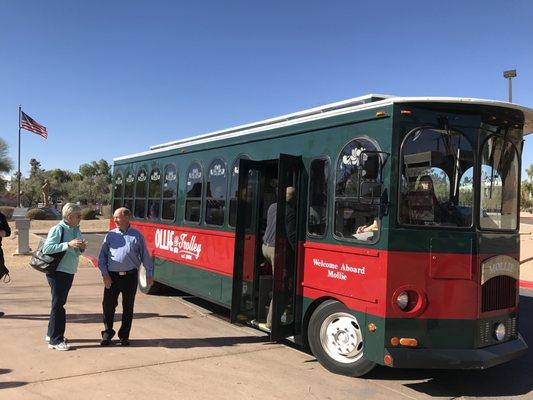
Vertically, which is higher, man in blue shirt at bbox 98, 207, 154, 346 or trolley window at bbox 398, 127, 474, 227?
trolley window at bbox 398, 127, 474, 227

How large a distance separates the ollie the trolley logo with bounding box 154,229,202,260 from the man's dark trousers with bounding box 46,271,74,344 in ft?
8.28

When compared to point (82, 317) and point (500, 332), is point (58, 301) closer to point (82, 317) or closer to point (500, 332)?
point (82, 317)

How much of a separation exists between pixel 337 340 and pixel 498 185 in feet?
7.58

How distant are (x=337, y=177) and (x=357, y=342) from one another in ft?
5.54

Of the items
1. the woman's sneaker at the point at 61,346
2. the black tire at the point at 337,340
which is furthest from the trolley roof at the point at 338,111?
the woman's sneaker at the point at 61,346

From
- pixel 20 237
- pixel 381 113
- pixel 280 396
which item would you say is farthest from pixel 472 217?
pixel 20 237

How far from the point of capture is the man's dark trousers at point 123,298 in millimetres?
6055

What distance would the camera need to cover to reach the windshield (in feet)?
16.7

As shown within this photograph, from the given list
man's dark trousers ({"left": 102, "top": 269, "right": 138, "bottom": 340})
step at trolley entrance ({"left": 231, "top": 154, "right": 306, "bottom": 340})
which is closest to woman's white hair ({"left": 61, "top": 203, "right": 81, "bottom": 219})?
man's dark trousers ({"left": 102, "top": 269, "right": 138, "bottom": 340})

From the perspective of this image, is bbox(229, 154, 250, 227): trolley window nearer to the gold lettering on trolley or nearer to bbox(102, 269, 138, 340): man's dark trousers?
bbox(102, 269, 138, 340): man's dark trousers

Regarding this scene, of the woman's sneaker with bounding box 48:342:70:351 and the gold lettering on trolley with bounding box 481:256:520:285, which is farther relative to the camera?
the woman's sneaker with bounding box 48:342:70:351

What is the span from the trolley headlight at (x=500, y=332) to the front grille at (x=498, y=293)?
0.58 ft

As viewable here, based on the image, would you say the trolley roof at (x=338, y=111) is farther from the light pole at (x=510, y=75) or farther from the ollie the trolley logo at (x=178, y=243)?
the light pole at (x=510, y=75)

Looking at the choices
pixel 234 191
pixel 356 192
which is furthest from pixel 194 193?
pixel 356 192
